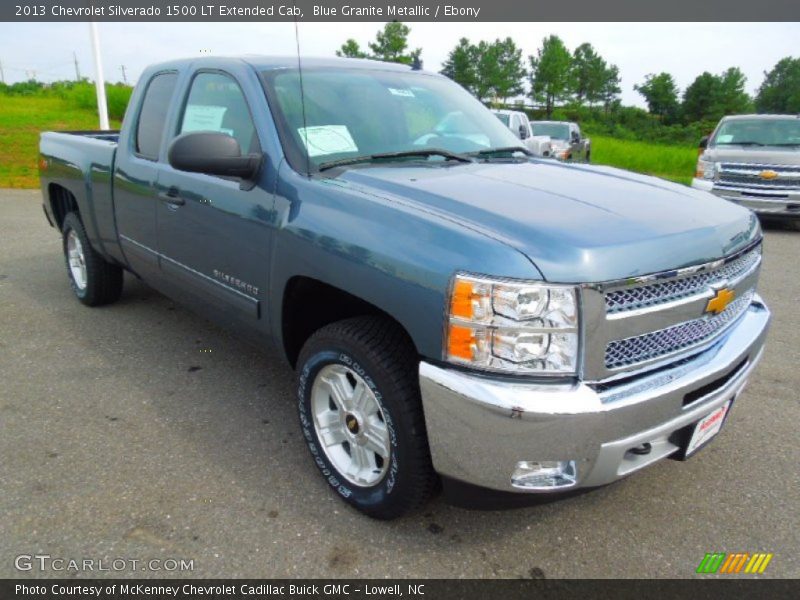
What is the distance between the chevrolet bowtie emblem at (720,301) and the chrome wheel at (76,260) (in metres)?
4.45

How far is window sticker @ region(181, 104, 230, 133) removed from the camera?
319 cm

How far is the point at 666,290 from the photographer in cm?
206

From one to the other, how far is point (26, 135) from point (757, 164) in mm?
17764

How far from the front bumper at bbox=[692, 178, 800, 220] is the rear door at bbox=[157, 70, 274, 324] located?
25.3 ft

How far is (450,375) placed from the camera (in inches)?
76.0

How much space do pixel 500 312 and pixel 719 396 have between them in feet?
3.33

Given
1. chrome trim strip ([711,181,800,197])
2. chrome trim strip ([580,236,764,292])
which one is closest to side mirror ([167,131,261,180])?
chrome trim strip ([580,236,764,292])

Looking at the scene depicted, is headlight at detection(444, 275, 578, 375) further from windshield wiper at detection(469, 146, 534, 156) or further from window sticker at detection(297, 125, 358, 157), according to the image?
windshield wiper at detection(469, 146, 534, 156)

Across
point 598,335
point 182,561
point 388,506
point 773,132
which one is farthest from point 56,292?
point 773,132

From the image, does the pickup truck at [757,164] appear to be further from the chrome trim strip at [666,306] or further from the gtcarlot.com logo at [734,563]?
the gtcarlot.com logo at [734,563]

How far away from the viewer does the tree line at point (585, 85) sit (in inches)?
2052

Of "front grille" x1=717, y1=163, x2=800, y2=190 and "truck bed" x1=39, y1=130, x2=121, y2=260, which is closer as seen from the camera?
"truck bed" x1=39, y1=130, x2=121, y2=260

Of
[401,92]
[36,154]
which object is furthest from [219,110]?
[36,154]

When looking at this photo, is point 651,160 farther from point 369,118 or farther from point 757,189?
point 369,118
